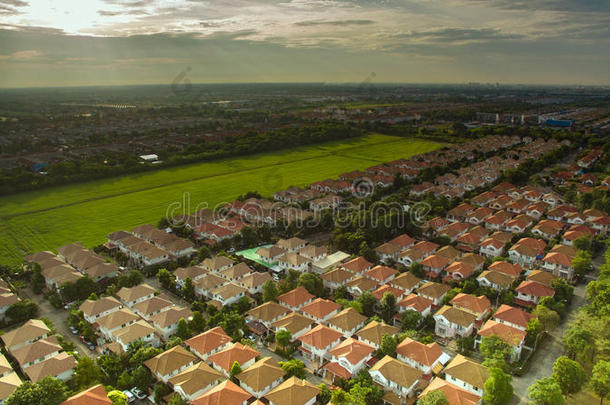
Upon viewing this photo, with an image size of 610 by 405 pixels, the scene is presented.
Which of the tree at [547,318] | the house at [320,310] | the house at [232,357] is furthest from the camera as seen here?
the house at [320,310]

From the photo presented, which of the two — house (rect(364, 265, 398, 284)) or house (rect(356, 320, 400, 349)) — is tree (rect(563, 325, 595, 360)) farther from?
house (rect(364, 265, 398, 284))

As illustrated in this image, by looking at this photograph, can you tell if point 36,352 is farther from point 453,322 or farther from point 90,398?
point 453,322

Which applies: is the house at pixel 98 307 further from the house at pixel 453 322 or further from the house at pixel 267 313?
the house at pixel 453 322

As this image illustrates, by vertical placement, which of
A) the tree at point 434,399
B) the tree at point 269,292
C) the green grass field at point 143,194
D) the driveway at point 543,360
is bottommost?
the driveway at point 543,360

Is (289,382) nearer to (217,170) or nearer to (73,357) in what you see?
(73,357)

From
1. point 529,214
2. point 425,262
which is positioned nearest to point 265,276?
point 425,262

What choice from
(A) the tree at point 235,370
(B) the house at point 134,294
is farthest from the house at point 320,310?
(B) the house at point 134,294

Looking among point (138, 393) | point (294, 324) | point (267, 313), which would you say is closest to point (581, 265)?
point (294, 324)

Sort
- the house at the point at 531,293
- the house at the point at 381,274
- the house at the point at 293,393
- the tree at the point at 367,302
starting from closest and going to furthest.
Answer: the house at the point at 293,393 < the tree at the point at 367,302 < the house at the point at 531,293 < the house at the point at 381,274
